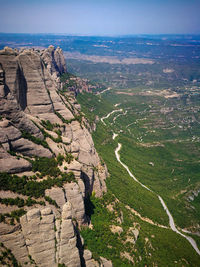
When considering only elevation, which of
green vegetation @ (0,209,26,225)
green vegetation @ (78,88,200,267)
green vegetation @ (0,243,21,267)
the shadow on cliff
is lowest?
green vegetation @ (78,88,200,267)

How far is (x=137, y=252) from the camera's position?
146ft

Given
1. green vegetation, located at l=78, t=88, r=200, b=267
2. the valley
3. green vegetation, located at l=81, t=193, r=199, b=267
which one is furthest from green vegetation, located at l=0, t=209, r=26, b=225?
green vegetation, located at l=78, t=88, r=200, b=267

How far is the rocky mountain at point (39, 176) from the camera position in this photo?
2577cm

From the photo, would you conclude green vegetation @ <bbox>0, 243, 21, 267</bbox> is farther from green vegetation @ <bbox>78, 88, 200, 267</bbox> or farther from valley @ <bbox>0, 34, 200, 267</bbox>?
green vegetation @ <bbox>78, 88, 200, 267</bbox>

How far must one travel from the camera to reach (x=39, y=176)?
3519 centimetres

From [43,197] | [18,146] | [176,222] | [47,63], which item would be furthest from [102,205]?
[47,63]

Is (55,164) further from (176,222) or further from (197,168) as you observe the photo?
(197,168)

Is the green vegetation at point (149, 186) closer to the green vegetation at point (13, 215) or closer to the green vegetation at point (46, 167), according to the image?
the green vegetation at point (46, 167)

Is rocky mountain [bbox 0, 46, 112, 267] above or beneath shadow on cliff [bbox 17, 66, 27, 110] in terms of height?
beneath

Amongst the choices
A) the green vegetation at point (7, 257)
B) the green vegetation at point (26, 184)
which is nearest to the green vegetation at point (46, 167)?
the green vegetation at point (26, 184)

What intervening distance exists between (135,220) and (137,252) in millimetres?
14719

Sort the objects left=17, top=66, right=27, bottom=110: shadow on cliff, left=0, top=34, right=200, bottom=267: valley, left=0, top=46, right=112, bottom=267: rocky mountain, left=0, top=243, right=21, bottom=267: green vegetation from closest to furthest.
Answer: left=0, top=243, right=21, bottom=267: green vegetation
left=0, top=46, right=112, bottom=267: rocky mountain
left=0, top=34, right=200, bottom=267: valley
left=17, top=66, right=27, bottom=110: shadow on cliff

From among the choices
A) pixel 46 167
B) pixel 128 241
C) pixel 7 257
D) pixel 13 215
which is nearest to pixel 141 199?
pixel 128 241

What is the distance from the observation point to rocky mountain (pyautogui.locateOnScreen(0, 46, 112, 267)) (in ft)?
84.5
